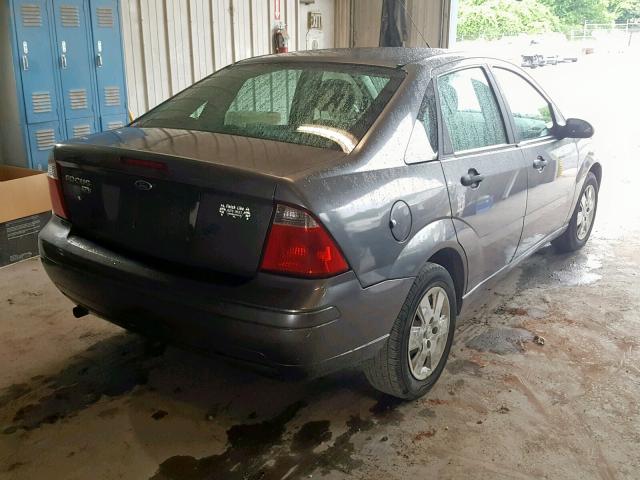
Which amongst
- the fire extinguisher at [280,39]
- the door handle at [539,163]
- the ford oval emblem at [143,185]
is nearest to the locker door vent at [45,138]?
the ford oval emblem at [143,185]

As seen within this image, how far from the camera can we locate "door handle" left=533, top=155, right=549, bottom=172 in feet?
11.1

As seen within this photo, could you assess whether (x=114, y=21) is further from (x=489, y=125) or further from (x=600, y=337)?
(x=600, y=337)

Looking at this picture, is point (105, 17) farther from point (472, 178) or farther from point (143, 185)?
point (472, 178)

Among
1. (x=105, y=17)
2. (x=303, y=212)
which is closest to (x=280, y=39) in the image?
(x=105, y=17)

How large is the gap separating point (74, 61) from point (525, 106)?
359 cm

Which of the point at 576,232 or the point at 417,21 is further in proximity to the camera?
the point at 417,21

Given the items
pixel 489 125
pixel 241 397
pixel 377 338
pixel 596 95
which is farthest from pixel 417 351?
pixel 596 95

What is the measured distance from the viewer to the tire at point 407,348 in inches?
94.4

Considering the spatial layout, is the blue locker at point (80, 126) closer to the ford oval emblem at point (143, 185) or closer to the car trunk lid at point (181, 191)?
the car trunk lid at point (181, 191)

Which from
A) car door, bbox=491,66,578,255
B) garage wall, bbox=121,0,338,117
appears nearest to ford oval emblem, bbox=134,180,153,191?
car door, bbox=491,66,578,255

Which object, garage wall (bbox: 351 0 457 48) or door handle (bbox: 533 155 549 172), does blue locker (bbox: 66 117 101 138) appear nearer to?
door handle (bbox: 533 155 549 172)

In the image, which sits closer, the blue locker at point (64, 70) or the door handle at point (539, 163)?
the door handle at point (539, 163)

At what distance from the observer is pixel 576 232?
15.1ft

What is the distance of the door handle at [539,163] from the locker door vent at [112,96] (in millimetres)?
3724
